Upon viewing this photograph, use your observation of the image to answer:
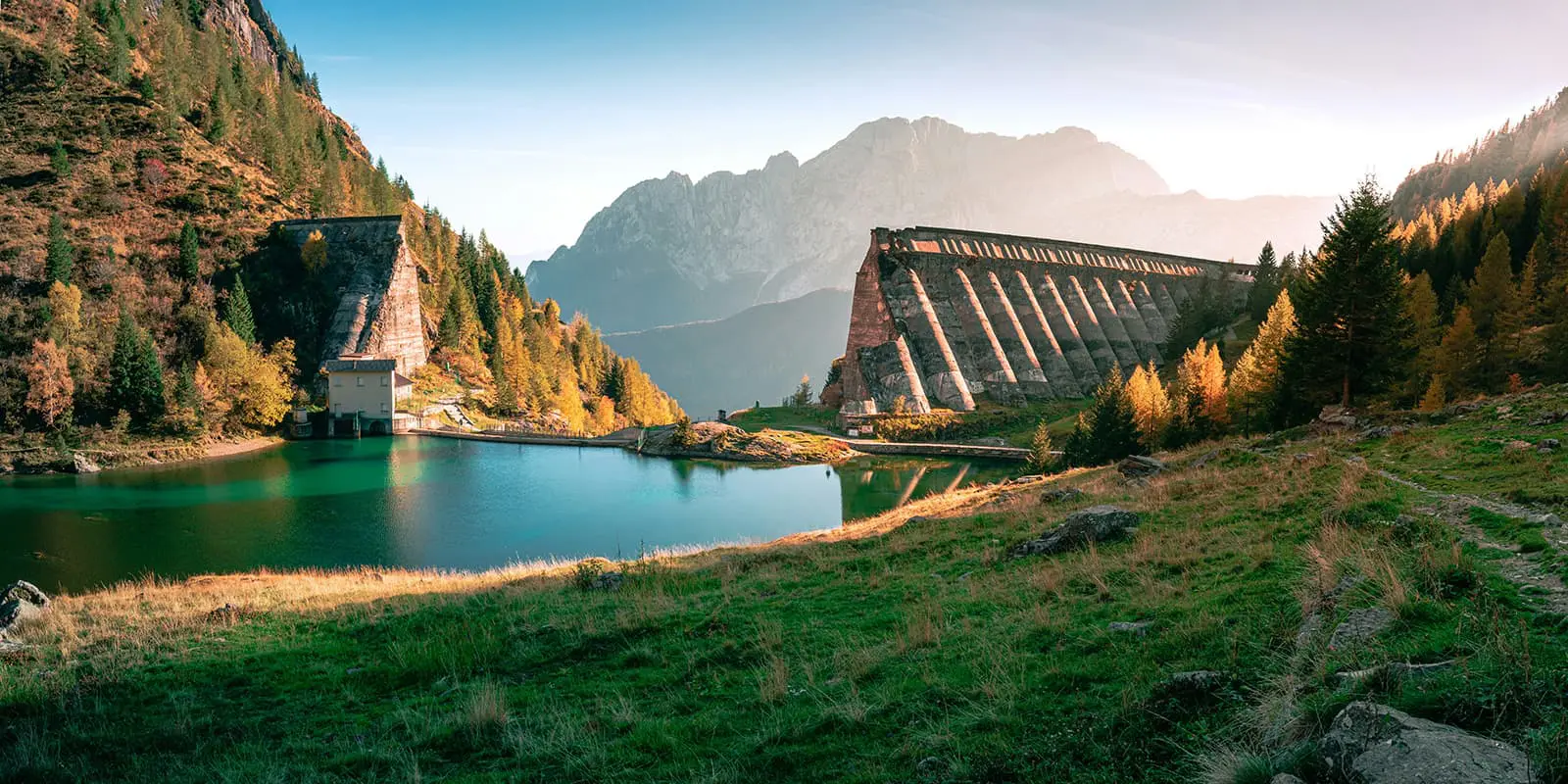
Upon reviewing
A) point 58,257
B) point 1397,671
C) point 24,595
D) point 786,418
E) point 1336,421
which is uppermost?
point 58,257

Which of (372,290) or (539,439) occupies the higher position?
(372,290)

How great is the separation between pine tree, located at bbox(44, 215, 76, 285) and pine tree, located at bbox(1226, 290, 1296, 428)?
91945 millimetres

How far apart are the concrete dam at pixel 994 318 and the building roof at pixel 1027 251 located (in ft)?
0.69

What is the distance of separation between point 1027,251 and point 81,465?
100126 mm

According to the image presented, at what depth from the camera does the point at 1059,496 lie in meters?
21.2

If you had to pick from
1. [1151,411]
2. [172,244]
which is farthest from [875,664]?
[172,244]

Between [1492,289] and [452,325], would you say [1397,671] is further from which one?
[452,325]

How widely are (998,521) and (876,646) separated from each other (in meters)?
10.5

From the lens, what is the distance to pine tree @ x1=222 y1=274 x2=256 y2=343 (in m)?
73.3

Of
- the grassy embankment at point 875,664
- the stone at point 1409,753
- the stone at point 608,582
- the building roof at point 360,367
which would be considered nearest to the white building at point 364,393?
the building roof at point 360,367

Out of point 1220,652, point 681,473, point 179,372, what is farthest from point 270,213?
point 1220,652

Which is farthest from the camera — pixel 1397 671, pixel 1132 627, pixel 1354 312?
pixel 1354 312

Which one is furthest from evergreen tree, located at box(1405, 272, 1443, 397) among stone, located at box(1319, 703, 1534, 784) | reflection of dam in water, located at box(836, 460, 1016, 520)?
stone, located at box(1319, 703, 1534, 784)

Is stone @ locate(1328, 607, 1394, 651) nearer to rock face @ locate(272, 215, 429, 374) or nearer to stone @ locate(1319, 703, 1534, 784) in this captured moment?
stone @ locate(1319, 703, 1534, 784)
